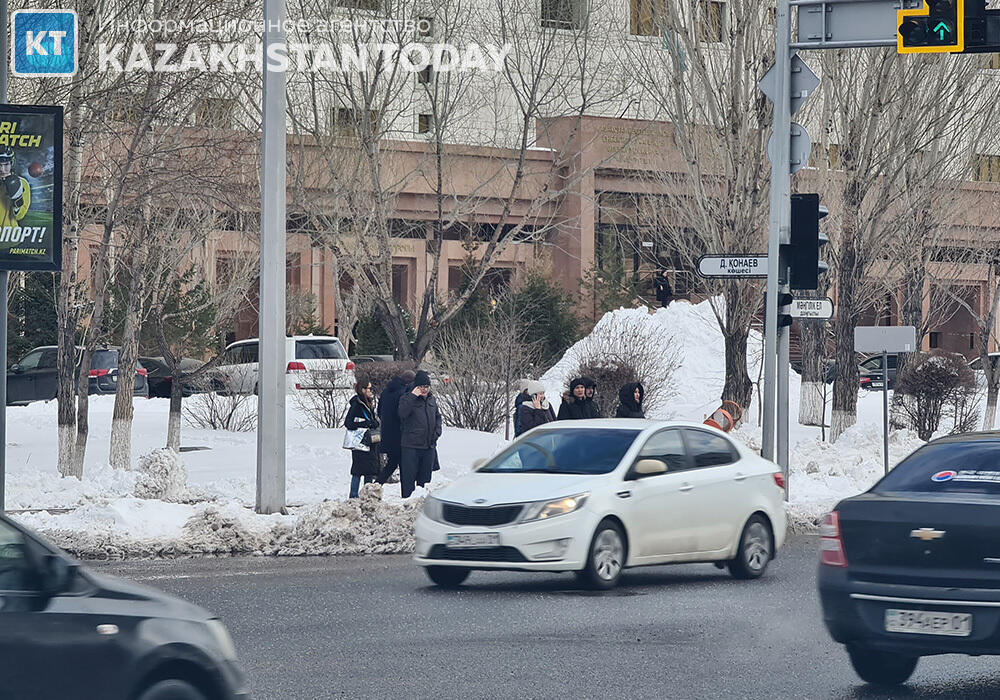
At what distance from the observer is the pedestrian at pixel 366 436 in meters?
19.7

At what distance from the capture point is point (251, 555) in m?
15.7

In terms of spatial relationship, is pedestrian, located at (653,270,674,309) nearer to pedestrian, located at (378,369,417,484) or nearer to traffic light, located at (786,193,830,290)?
traffic light, located at (786,193,830,290)

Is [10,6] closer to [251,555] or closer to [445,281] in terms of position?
[251,555]

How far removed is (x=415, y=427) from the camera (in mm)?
19438

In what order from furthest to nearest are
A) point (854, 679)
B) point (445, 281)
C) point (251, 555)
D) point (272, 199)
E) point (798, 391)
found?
1. point (445, 281)
2. point (798, 391)
3. point (272, 199)
4. point (251, 555)
5. point (854, 679)

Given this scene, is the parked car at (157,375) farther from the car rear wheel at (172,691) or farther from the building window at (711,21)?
the car rear wheel at (172,691)

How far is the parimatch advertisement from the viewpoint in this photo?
50.2 feet

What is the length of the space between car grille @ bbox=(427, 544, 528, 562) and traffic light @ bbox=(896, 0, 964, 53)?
317 inches

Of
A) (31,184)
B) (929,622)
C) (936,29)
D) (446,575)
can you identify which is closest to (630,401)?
(936,29)

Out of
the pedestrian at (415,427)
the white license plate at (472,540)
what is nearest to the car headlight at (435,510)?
the white license plate at (472,540)

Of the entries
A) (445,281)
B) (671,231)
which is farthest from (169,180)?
(445,281)

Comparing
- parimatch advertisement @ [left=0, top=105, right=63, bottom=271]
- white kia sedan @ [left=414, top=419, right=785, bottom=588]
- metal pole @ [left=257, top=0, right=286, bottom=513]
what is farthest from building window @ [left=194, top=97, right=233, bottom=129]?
white kia sedan @ [left=414, top=419, right=785, bottom=588]

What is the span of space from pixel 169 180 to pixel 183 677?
1713cm

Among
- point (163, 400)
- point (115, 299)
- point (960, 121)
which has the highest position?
point (960, 121)
